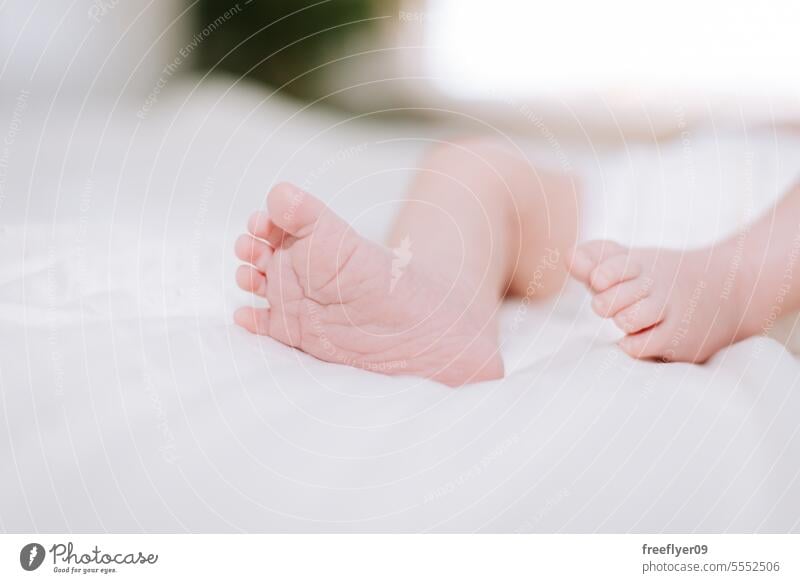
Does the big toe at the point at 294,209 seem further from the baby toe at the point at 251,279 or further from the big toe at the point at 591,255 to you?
the big toe at the point at 591,255

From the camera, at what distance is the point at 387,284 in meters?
0.53

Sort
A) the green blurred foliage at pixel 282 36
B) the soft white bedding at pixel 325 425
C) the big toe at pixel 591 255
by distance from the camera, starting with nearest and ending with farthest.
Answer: the soft white bedding at pixel 325 425 < the big toe at pixel 591 255 < the green blurred foliage at pixel 282 36

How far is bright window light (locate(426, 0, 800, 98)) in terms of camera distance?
2.18 ft

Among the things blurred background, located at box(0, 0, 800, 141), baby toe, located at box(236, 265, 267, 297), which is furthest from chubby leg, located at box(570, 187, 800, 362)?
baby toe, located at box(236, 265, 267, 297)

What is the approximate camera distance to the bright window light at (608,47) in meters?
0.66

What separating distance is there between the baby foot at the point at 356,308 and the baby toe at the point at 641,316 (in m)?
0.09

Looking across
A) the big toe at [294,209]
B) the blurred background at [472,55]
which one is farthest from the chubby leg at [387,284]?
the blurred background at [472,55]

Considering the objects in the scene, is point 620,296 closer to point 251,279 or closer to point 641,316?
point 641,316

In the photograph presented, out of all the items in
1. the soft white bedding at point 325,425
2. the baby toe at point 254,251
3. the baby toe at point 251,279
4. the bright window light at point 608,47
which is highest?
the bright window light at point 608,47

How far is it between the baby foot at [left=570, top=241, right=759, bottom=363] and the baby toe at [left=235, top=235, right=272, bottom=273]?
23 cm

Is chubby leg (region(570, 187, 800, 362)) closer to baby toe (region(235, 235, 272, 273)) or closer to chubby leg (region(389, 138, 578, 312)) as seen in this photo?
chubby leg (region(389, 138, 578, 312))

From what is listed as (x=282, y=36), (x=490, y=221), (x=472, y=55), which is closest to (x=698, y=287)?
(x=490, y=221)

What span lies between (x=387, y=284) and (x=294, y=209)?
8cm

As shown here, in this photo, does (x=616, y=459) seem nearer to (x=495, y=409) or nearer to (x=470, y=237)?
(x=495, y=409)
